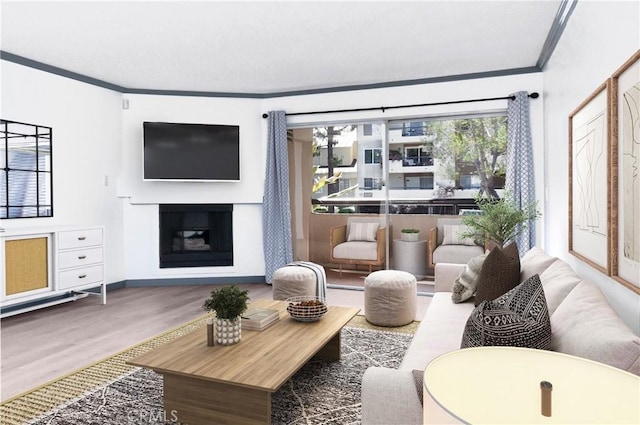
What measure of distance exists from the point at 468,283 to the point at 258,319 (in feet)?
4.69

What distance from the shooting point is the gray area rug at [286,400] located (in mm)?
2221

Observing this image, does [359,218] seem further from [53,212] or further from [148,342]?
[53,212]

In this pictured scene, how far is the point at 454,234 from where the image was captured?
207 inches

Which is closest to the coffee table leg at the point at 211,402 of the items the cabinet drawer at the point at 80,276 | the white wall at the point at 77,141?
the cabinet drawer at the point at 80,276

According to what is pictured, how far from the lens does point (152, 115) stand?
18.7 feet

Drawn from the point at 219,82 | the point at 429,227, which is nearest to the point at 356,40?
the point at 219,82

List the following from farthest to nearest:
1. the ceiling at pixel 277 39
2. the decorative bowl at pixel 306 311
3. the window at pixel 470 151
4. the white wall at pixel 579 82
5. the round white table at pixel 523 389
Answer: the window at pixel 470 151 < the ceiling at pixel 277 39 < the decorative bowl at pixel 306 311 < the white wall at pixel 579 82 < the round white table at pixel 523 389

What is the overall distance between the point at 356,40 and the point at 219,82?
2072 mm

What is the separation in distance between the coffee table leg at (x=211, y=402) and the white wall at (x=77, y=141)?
3112 millimetres

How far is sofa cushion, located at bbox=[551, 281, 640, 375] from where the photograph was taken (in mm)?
1145

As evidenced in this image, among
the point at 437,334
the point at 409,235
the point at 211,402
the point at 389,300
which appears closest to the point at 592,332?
the point at 437,334

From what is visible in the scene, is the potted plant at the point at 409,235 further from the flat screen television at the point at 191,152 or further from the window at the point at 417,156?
the flat screen television at the point at 191,152

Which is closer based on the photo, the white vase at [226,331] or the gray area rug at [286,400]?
the gray area rug at [286,400]

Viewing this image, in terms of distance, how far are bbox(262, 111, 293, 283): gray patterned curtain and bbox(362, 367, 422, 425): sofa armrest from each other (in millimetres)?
4369
